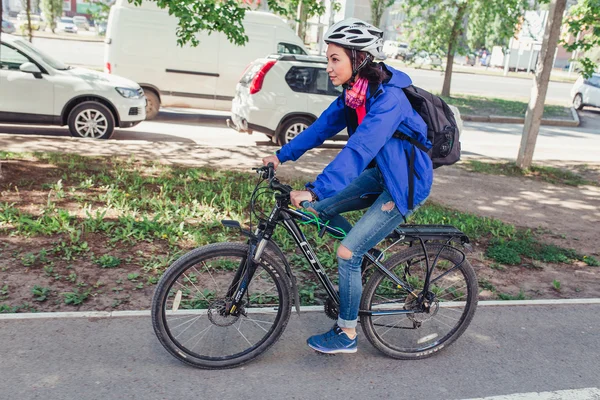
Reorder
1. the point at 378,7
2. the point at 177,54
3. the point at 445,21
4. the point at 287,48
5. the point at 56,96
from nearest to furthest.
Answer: the point at 56,96 < the point at 177,54 < the point at 287,48 < the point at 378,7 < the point at 445,21

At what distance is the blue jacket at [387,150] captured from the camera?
301cm

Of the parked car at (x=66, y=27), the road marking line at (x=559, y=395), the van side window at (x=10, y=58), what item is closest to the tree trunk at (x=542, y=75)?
the road marking line at (x=559, y=395)

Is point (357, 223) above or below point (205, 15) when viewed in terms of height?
below

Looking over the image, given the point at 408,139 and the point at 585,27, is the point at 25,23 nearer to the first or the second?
the point at 585,27

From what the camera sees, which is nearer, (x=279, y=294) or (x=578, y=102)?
(x=279, y=294)

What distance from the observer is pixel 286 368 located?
11.3ft

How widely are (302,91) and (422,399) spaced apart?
8.24 m

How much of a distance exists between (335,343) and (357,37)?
1789 mm

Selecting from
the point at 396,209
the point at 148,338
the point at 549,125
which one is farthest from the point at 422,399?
the point at 549,125

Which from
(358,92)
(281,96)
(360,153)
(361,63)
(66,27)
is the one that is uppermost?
(66,27)

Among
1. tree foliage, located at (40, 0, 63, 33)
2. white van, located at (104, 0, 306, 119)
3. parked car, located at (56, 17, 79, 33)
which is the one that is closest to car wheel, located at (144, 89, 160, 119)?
white van, located at (104, 0, 306, 119)

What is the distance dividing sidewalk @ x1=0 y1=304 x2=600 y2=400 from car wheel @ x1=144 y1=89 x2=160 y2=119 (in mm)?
9954

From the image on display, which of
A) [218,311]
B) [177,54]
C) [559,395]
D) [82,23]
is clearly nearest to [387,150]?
[218,311]

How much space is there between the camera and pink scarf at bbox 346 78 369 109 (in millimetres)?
3189
